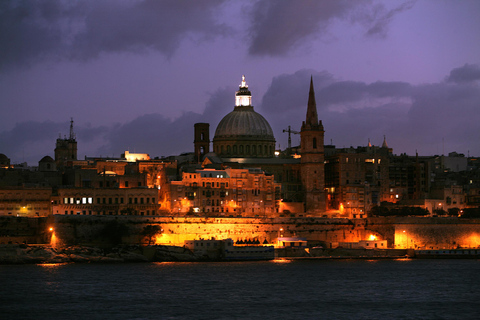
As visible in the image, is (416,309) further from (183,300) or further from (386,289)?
(183,300)

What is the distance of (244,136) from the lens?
96.9m

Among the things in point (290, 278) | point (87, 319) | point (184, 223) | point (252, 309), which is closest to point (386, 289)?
point (290, 278)

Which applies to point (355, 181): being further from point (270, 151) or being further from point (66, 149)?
point (66, 149)

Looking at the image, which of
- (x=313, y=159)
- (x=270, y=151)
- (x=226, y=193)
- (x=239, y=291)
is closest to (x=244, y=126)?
(x=270, y=151)

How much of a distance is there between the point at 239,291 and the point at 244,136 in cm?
4585

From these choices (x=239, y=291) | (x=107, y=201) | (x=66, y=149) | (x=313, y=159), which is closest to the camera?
(x=239, y=291)

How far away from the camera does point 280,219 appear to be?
82.2 m

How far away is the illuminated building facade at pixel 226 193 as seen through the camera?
84.6 meters

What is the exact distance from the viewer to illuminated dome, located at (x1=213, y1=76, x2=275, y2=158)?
3814 inches

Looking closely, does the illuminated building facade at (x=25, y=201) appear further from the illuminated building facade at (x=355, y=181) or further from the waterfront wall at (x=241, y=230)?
the illuminated building facade at (x=355, y=181)

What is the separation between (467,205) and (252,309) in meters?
56.2

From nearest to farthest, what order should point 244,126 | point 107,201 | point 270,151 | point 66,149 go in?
point 107,201 → point 244,126 → point 270,151 → point 66,149

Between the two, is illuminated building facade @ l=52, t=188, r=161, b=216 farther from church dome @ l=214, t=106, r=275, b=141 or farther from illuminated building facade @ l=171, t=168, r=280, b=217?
church dome @ l=214, t=106, r=275, b=141

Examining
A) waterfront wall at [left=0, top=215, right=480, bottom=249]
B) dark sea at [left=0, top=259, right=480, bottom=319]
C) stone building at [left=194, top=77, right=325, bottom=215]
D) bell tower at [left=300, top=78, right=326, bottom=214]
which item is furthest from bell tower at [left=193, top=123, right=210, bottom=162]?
dark sea at [left=0, top=259, right=480, bottom=319]
